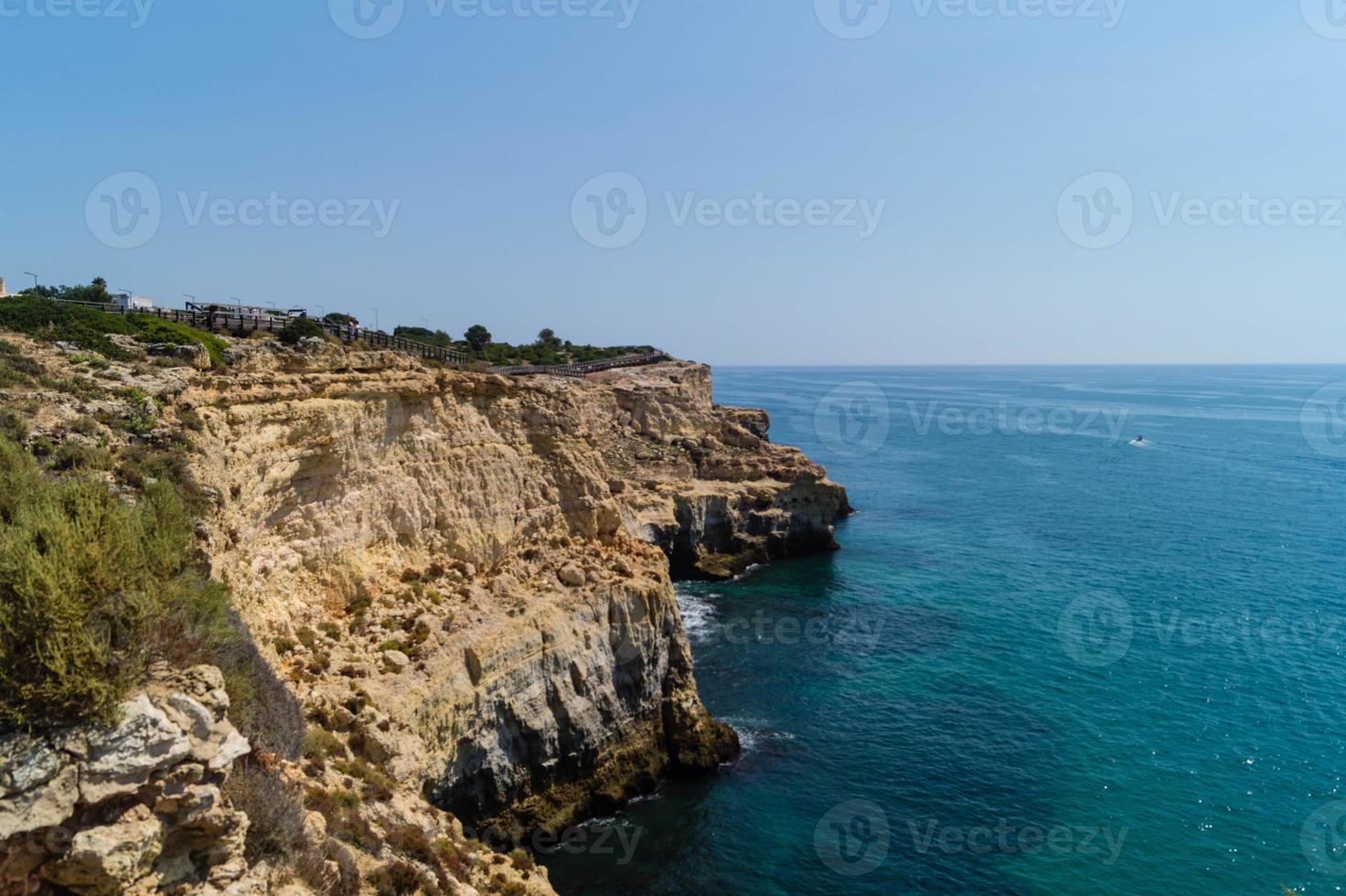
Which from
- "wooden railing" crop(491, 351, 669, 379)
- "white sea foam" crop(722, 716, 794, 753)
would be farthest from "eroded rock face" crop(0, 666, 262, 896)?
"wooden railing" crop(491, 351, 669, 379)

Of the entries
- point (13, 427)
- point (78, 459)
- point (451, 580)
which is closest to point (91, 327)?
point (13, 427)

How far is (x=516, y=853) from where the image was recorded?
62.4 ft

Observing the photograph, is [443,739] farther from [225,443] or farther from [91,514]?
[91,514]

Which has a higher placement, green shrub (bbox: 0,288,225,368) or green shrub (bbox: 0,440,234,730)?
green shrub (bbox: 0,288,225,368)

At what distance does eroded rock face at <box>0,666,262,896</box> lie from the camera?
813cm

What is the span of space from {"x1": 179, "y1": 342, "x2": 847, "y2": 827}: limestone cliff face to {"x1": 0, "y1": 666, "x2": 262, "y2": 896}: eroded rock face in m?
7.48

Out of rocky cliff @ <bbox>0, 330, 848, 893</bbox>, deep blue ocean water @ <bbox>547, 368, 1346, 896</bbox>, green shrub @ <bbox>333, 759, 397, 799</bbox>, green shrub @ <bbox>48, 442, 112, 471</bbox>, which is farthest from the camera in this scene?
deep blue ocean water @ <bbox>547, 368, 1346, 896</bbox>

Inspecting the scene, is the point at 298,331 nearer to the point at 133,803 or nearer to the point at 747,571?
the point at 133,803

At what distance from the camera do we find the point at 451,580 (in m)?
24.7

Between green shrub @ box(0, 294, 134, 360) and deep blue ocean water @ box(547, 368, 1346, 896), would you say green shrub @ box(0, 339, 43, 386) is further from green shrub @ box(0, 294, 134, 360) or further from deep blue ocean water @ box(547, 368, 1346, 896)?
deep blue ocean water @ box(547, 368, 1346, 896)

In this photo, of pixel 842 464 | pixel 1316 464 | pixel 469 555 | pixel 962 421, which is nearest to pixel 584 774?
pixel 469 555

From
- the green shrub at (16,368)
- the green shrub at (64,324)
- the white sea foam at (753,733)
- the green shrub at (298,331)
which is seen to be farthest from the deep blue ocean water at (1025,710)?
the green shrub at (298,331)

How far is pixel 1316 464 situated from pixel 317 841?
109531 millimetres

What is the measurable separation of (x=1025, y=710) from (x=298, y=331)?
33.8 metres
